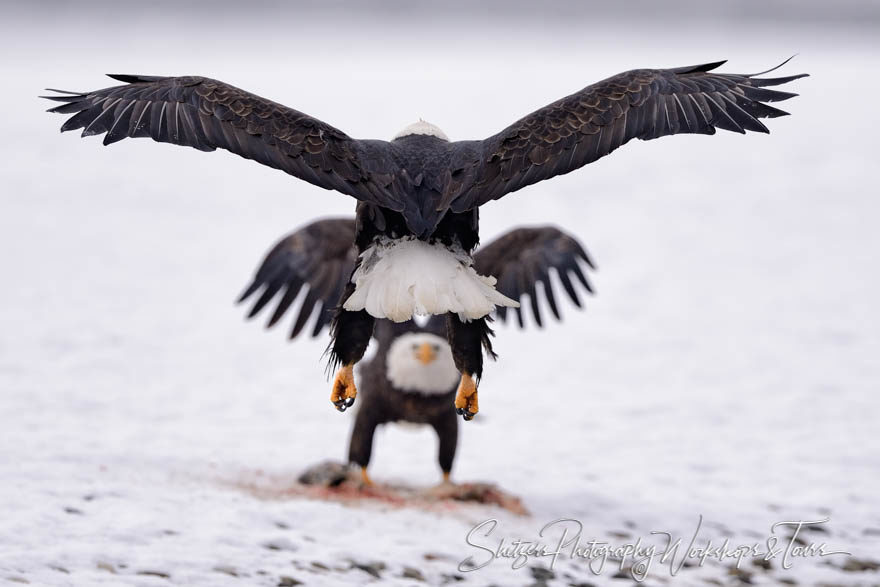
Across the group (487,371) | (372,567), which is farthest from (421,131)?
(487,371)

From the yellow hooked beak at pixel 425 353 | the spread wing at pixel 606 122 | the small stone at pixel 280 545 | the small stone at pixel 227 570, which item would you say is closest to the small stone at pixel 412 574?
the small stone at pixel 280 545

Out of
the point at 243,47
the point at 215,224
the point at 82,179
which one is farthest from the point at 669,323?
the point at 243,47

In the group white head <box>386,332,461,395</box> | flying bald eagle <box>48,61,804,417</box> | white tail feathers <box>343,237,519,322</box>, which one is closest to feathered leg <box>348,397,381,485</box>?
white head <box>386,332,461,395</box>

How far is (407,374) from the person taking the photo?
6.98 m

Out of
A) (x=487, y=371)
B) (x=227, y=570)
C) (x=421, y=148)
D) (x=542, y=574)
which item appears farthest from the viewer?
(x=487, y=371)

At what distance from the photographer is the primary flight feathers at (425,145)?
4332 millimetres

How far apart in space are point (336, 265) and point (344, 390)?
100 inches

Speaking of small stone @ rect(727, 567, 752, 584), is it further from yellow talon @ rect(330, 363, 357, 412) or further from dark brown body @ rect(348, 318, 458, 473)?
yellow talon @ rect(330, 363, 357, 412)

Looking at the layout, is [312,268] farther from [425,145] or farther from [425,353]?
[425,145]

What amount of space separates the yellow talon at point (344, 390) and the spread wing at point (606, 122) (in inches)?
40.8

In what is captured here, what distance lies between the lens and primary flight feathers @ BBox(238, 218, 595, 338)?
288 inches

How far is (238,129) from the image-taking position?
4.41m

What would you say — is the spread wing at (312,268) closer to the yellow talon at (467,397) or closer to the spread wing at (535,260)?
the spread wing at (535,260)

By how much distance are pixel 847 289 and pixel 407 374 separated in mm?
7711
